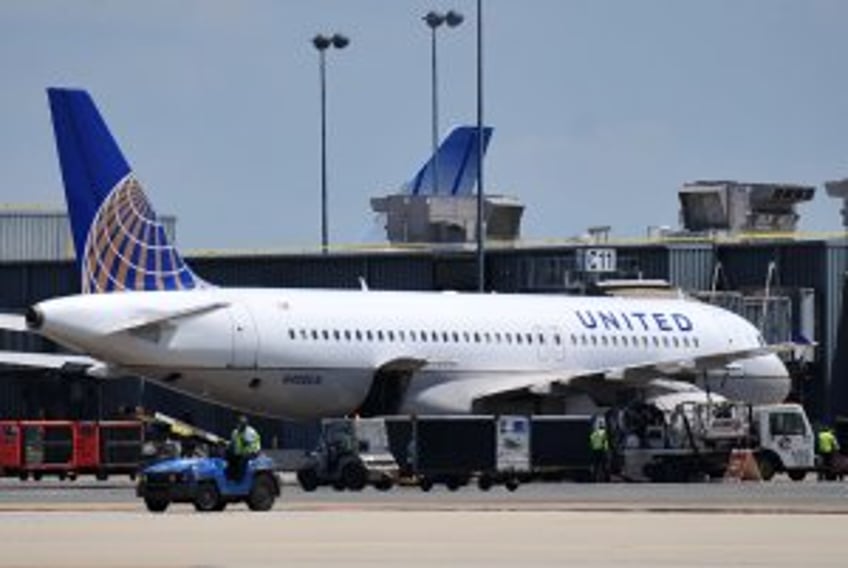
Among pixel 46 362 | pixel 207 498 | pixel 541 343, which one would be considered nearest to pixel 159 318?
pixel 541 343

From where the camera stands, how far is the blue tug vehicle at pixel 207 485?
53188 mm

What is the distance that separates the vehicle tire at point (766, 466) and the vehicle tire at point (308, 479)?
40.4 ft

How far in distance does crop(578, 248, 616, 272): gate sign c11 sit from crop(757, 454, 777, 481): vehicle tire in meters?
26.0

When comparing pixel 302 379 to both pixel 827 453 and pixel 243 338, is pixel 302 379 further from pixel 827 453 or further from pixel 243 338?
pixel 827 453

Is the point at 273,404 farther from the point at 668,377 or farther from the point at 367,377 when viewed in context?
the point at 668,377

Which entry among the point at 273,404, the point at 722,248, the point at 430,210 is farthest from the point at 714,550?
the point at 430,210

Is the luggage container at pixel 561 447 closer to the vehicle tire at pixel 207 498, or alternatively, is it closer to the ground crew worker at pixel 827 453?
the ground crew worker at pixel 827 453

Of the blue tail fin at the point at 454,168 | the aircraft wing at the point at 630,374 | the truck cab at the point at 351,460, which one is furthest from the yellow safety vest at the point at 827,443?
the blue tail fin at the point at 454,168

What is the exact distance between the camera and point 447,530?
150 feet

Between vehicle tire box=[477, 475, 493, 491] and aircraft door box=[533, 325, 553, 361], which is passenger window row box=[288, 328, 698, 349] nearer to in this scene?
aircraft door box=[533, 325, 553, 361]

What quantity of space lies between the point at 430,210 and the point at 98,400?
2444 cm

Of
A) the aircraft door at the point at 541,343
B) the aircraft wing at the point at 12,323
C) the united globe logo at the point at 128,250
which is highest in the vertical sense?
the united globe logo at the point at 128,250

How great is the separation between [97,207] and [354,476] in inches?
410

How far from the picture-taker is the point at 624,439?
242 feet
